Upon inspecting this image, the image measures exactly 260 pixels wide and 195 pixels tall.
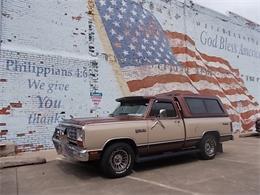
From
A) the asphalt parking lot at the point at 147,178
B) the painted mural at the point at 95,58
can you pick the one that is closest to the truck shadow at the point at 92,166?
the asphalt parking lot at the point at 147,178

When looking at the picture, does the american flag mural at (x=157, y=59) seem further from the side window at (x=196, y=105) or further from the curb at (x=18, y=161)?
the curb at (x=18, y=161)

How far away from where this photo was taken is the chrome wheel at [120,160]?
7.68 m

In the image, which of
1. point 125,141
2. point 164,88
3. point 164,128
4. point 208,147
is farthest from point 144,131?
point 164,88

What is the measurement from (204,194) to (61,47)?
748 cm

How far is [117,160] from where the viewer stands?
7.80 meters

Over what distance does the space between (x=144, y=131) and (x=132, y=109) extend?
3.03ft

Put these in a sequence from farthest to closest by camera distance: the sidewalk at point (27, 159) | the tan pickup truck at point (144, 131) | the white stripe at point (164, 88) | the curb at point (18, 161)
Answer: the white stripe at point (164, 88), the sidewalk at point (27, 159), the curb at point (18, 161), the tan pickup truck at point (144, 131)

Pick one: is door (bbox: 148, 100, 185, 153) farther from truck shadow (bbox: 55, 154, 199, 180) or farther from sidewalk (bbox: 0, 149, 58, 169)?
sidewalk (bbox: 0, 149, 58, 169)

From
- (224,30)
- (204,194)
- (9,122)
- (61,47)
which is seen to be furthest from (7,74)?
(224,30)

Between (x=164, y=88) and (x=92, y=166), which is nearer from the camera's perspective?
(x=92, y=166)

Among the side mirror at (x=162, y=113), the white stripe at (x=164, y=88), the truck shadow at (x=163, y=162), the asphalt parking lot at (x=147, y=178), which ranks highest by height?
the white stripe at (x=164, y=88)

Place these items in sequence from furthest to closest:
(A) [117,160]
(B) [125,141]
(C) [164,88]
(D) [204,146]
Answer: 1. (C) [164,88]
2. (D) [204,146]
3. (B) [125,141]
4. (A) [117,160]

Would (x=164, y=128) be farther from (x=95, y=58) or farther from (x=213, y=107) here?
(x=95, y=58)

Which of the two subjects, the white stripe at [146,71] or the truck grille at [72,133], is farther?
the white stripe at [146,71]
